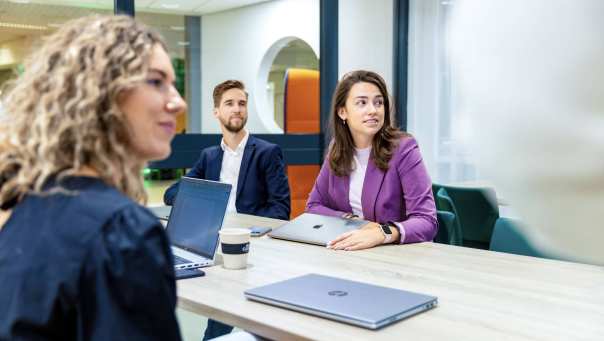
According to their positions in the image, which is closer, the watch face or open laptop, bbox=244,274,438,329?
open laptop, bbox=244,274,438,329

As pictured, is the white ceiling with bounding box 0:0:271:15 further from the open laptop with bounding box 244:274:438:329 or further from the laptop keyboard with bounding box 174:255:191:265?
the open laptop with bounding box 244:274:438:329

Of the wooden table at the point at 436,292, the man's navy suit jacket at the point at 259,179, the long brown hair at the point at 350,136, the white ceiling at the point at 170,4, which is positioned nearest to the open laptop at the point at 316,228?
the wooden table at the point at 436,292

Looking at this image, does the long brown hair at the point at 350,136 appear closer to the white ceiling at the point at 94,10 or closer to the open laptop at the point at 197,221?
the open laptop at the point at 197,221

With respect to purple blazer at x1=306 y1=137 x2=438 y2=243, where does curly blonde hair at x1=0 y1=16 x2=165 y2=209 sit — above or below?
above

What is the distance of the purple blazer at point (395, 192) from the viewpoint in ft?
7.47

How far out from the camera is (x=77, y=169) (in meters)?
0.71

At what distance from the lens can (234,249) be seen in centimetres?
168

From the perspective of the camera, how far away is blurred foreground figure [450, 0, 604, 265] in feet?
0.74

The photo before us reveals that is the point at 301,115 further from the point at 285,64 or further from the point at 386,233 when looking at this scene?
the point at 386,233

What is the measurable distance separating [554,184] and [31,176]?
0.63m

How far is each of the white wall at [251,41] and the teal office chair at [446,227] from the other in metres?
2.18

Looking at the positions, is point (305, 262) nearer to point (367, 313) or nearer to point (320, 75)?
point (367, 313)

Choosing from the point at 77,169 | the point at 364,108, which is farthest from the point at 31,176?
the point at 364,108

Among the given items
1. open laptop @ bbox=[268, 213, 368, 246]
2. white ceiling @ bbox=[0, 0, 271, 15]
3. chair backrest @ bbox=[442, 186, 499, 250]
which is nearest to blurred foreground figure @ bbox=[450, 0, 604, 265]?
open laptop @ bbox=[268, 213, 368, 246]
